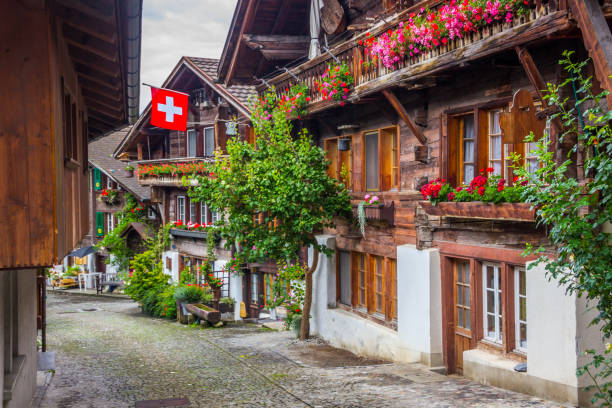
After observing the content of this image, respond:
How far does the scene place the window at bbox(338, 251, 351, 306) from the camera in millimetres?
14875

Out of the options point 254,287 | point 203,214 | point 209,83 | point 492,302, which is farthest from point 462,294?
point 203,214

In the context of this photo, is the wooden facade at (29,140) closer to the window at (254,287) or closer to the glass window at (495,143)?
the glass window at (495,143)

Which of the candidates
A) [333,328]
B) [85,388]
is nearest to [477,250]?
[333,328]

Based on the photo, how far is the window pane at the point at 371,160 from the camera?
13.7 metres

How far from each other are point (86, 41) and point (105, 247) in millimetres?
26177

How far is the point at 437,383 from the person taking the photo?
10172mm

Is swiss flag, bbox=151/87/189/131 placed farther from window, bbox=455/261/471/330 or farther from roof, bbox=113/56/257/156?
window, bbox=455/261/471/330

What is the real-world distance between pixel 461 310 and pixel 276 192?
4.59m

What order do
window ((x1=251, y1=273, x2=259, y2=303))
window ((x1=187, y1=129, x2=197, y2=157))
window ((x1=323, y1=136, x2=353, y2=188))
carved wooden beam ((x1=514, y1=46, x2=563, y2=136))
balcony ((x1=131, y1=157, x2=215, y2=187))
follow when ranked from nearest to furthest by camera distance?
carved wooden beam ((x1=514, y1=46, x2=563, y2=136))
window ((x1=323, y1=136, x2=353, y2=188))
window ((x1=251, y1=273, x2=259, y2=303))
balcony ((x1=131, y1=157, x2=215, y2=187))
window ((x1=187, y1=129, x2=197, y2=157))

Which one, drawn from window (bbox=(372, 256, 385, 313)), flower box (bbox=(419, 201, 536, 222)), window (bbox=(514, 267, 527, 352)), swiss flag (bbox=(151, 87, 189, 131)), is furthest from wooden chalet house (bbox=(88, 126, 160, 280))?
window (bbox=(514, 267, 527, 352))

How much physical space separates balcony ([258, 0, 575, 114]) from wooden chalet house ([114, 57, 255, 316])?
7.97m

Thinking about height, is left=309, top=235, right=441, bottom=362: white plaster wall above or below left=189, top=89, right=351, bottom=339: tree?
below

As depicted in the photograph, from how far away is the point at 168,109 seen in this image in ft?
50.2

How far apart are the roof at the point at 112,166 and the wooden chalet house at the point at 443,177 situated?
53.5 feet
